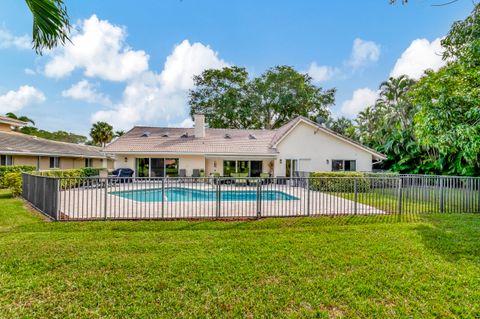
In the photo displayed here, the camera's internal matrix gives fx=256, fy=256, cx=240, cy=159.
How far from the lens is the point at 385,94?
124ft

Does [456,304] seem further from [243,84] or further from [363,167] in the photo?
[243,84]

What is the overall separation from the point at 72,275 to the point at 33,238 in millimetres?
3154

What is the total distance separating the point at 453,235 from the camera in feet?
25.0

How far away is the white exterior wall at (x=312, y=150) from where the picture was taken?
25.0 m

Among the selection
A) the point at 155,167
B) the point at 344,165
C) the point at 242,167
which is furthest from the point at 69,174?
the point at 344,165

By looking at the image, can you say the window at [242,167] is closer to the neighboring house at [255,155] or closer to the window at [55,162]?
the neighboring house at [255,155]

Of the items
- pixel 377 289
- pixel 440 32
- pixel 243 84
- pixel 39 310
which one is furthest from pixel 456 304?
pixel 243 84

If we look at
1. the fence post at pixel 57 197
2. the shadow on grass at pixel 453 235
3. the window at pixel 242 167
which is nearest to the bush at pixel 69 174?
the fence post at pixel 57 197

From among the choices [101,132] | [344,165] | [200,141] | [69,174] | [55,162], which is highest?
[101,132]

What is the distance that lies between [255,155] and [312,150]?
5.65 metres

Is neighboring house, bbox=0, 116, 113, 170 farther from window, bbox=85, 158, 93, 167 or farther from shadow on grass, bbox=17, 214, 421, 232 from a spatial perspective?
shadow on grass, bbox=17, 214, 421, 232

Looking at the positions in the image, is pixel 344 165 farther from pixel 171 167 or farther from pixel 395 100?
pixel 395 100

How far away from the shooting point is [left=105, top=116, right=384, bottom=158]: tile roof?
24.6 meters

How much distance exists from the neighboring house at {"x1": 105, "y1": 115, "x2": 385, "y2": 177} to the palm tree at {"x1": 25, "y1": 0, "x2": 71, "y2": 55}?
21.3 m
